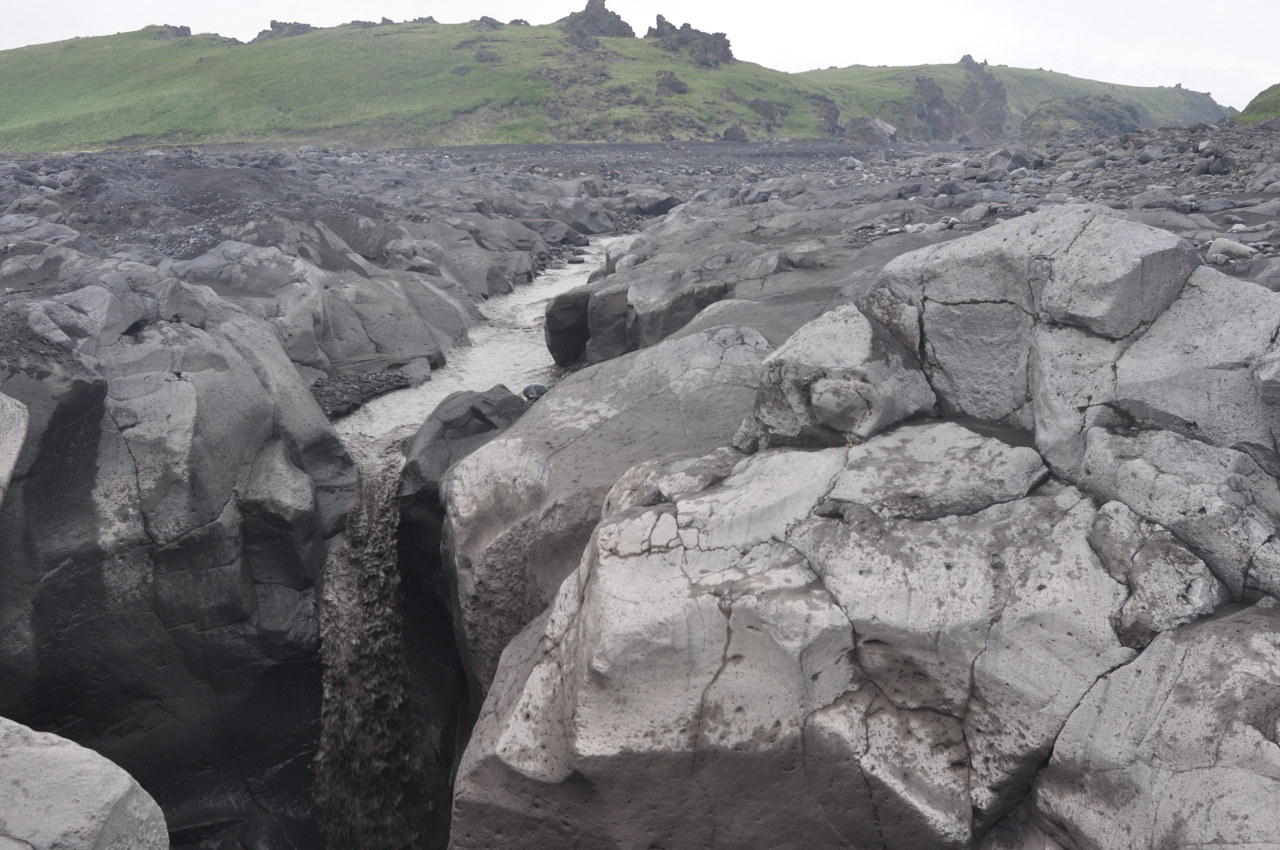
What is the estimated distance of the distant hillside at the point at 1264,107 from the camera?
3219cm

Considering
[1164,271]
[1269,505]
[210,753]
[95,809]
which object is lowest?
[210,753]

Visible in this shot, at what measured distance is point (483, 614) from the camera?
29.2 ft

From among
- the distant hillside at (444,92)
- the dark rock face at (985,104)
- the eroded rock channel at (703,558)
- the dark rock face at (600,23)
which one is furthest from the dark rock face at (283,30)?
the eroded rock channel at (703,558)

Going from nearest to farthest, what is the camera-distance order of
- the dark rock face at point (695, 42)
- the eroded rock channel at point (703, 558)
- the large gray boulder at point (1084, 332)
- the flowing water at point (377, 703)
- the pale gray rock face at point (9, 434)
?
the eroded rock channel at point (703, 558) → the large gray boulder at point (1084, 332) → the pale gray rock face at point (9, 434) → the flowing water at point (377, 703) → the dark rock face at point (695, 42)

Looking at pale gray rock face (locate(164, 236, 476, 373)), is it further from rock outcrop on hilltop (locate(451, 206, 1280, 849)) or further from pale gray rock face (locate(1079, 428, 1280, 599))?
pale gray rock face (locate(1079, 428, 1280, 599))

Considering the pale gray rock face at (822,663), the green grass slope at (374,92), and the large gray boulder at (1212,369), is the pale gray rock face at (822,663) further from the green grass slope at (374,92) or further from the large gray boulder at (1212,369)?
the green grass slope at (374,92)

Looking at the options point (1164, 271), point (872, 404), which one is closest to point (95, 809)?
point (872, 404)

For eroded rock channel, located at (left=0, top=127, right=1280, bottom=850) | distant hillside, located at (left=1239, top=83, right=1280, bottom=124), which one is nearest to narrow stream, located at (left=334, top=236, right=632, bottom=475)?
eroded rock channel, located at (left=0, top=127, right=1280, bottom=850)

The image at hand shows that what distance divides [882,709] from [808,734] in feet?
1.60

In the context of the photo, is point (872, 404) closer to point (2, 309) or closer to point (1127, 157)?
point (2, 309)

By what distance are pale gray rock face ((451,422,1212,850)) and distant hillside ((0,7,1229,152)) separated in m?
69.3

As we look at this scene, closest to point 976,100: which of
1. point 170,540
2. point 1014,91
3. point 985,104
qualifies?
point 985,104

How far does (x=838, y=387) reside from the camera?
7125 mm

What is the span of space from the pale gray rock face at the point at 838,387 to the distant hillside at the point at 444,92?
2674 inches
